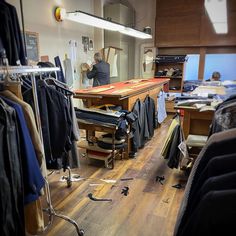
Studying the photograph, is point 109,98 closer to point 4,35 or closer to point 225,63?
point 4,35

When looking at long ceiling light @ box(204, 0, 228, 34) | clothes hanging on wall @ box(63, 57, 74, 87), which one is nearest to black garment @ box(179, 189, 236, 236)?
clothes hanging on wall @ box(63, 57, 74, 87)

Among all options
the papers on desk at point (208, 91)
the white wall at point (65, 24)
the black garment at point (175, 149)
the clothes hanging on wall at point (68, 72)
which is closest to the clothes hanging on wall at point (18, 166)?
the black garment at point (175, 149)

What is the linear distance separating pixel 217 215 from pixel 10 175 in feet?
A: 3.11

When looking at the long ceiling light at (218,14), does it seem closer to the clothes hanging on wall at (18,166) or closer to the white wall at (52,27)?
the white wall at (52,27)

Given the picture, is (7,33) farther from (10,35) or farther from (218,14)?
(218,14)

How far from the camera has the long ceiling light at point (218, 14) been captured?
5629 mm

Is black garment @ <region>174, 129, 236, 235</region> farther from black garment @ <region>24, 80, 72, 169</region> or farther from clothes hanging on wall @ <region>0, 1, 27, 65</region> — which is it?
clothes hanging on wall @ <region>0, 1, 27, 65</region>

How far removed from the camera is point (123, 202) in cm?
237

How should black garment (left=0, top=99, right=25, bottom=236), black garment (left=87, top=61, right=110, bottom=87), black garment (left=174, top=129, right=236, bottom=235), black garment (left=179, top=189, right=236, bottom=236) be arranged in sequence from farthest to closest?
black garment (left=87, top=61, right=110, bottom=87), black garment (left=0, top=99, right=25, bottom=236), black garment (left=174, top=129, right=236, bottom=235), black garment (left=179, top=189, right=236, bottom=236)

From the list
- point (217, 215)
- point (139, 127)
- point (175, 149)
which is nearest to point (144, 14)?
point (139, 127)

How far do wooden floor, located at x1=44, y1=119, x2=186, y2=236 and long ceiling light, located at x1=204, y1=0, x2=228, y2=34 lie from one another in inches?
163

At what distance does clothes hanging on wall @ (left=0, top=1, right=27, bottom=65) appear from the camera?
6.82 ft

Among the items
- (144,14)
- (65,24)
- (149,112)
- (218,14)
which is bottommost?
(149,112)

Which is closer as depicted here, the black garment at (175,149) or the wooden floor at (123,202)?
the wooden floor at (123,202)
